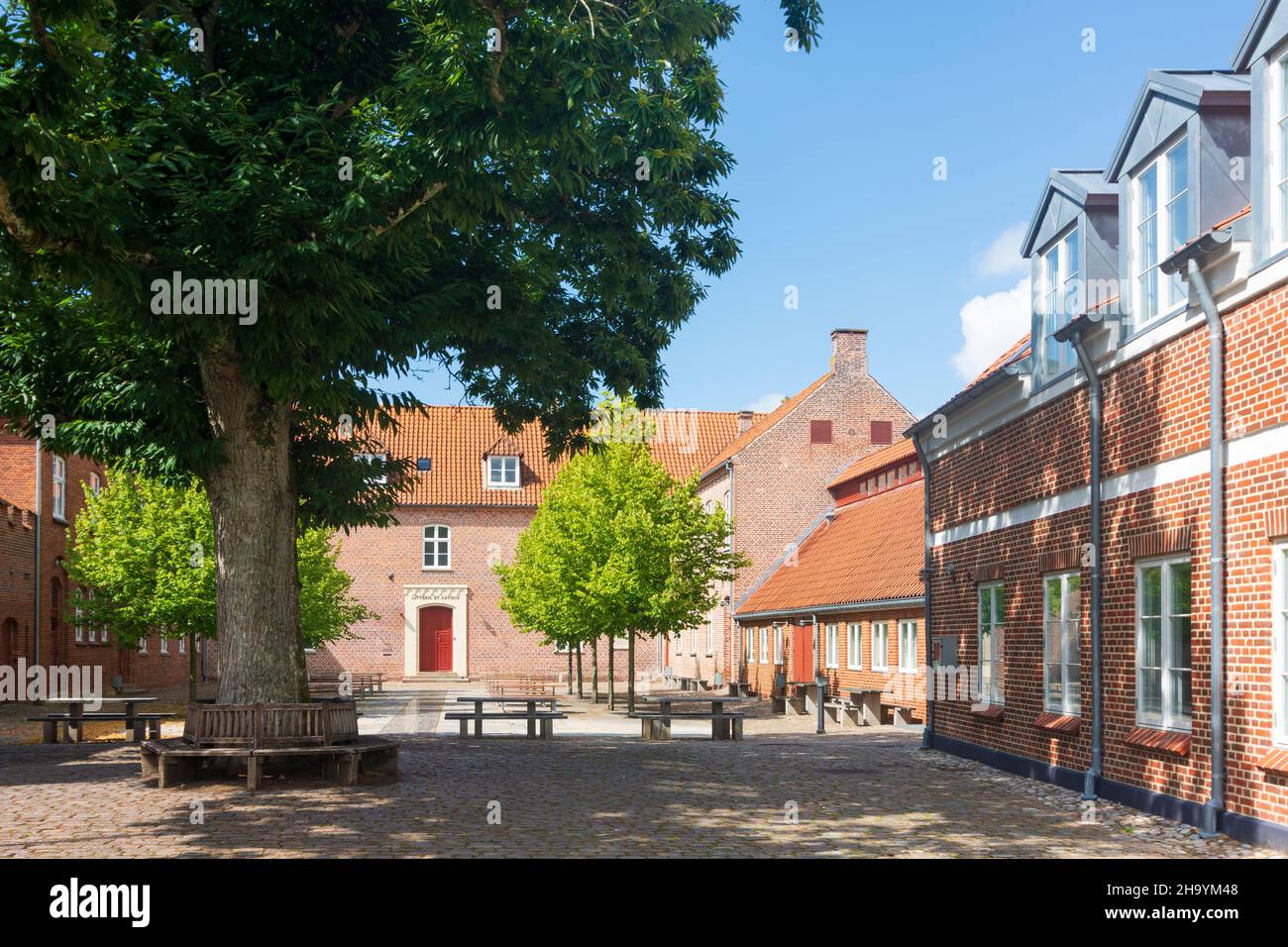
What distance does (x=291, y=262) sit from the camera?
1107 cm

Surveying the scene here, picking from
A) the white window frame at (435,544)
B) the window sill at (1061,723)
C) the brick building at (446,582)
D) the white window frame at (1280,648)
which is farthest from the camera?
the white window frame at (435,544)

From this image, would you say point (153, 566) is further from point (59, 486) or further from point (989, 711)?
point (989, 711)

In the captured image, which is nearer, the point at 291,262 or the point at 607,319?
the point at 291,262

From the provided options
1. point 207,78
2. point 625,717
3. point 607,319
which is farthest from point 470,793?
point 625,717

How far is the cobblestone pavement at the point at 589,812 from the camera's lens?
1028cm

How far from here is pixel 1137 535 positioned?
12.6 meters

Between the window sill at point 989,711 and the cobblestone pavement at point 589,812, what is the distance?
73cm

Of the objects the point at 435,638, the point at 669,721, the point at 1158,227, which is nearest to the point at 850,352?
the point at 435,638

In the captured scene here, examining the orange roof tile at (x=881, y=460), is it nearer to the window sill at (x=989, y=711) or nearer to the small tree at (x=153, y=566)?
the window sill at (x=989, y=711)

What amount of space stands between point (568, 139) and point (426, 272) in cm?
296

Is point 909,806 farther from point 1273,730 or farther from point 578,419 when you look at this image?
point 578,419

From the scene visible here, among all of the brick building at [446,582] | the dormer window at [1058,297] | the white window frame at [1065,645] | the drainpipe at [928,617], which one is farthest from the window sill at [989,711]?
the brick building at [446,582]

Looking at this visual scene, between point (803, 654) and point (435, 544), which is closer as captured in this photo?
point (803, 654)

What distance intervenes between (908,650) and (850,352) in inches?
698
